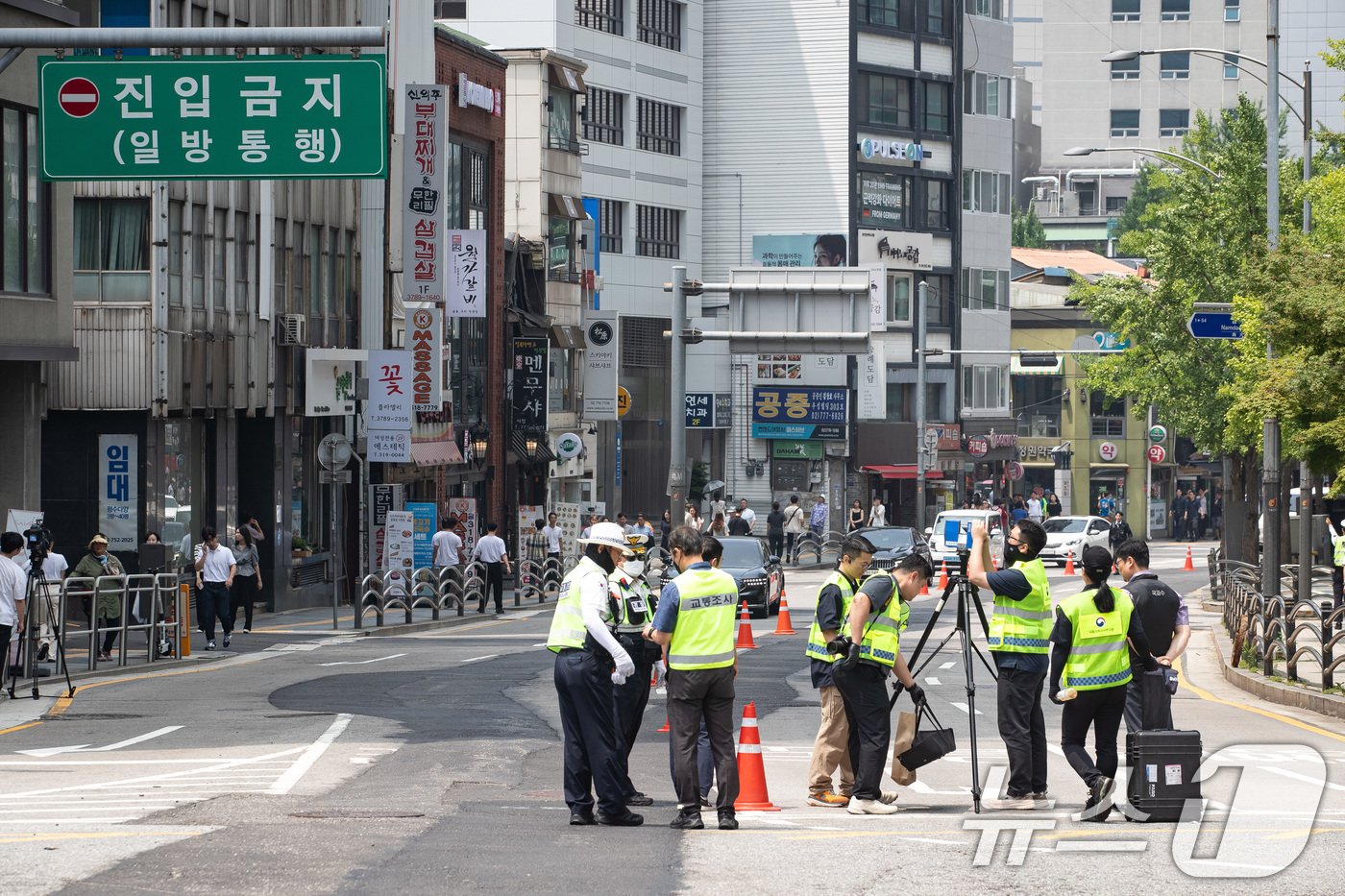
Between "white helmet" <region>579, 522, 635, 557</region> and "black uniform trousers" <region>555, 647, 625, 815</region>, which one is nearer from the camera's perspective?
"black uniform trousers" <region>555, 647, 625, 815</region>

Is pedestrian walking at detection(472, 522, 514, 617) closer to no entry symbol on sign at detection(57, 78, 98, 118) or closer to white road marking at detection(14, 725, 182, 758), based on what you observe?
no entry symbol on sign at detection(57, 78, 98, 118)

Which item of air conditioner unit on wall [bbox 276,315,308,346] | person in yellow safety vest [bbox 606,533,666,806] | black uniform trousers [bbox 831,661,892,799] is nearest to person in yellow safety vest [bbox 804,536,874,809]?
black uniform trousers [bbox 831,661,892,799]

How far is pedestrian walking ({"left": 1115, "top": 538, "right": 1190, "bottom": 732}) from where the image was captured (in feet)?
43.0

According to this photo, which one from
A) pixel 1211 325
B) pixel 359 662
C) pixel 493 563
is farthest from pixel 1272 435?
pixel 493 563

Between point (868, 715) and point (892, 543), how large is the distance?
111 ft

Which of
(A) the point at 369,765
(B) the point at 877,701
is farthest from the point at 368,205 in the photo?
(B) the point at 877,701

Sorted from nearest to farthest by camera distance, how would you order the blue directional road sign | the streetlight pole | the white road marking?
the white road marking < the blue directional road sign < the streetlight pole

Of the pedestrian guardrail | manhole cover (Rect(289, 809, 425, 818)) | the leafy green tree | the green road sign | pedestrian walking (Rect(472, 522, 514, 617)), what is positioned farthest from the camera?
the leafy green tree

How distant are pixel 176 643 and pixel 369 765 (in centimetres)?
1157

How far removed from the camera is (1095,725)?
40.3 feet

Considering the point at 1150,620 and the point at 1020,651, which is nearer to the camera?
the point at 1020,651

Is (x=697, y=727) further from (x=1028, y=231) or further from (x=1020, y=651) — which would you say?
(x=1028, y=231)

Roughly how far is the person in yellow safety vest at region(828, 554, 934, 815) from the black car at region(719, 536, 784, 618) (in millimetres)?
21457

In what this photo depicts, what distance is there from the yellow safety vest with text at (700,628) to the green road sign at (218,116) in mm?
8102
